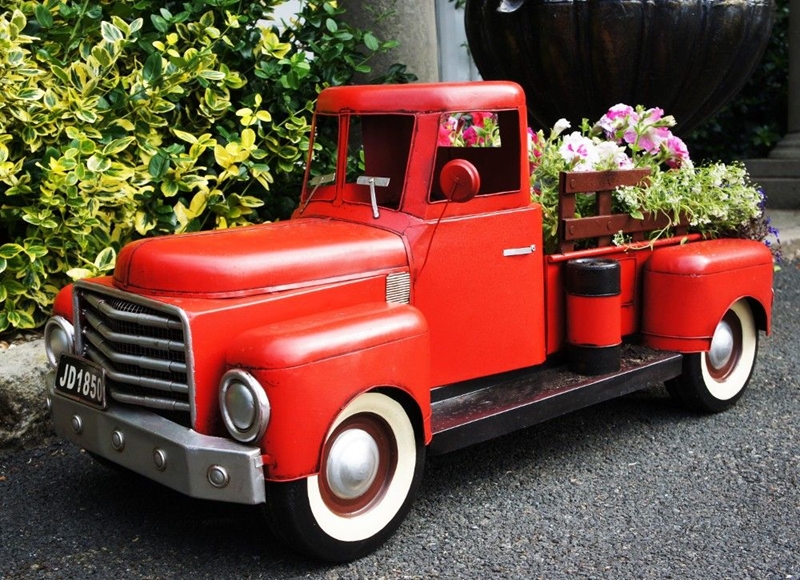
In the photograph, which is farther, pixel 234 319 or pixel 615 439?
pixel 615 439

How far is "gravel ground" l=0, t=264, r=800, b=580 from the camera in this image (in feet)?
10.1

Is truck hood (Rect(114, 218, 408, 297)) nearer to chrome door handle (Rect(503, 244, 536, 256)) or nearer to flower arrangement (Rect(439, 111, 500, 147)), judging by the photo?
chrome door handle (Rect(503, 244, 536, 256))

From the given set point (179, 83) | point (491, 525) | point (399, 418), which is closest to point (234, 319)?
point (399, 418)

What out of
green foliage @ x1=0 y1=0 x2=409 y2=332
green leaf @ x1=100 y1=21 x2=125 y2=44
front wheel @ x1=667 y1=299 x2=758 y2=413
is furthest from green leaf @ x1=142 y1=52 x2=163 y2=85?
front wheel @ x1=667 y1=299 x2=758 y2=413

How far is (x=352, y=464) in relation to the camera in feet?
10.1

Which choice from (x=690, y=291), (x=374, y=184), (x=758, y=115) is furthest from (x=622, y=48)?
(x=758, y=115)

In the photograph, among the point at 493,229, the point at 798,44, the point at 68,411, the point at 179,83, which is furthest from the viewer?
the point at 798,44

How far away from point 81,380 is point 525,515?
1.54 metres

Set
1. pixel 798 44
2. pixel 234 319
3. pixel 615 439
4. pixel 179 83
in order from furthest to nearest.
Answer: pixel 798 44
pixel 179 83
pixel 615 439
pixel 234 319

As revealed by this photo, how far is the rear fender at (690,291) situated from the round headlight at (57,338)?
227 cm

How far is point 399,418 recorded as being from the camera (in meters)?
3.18

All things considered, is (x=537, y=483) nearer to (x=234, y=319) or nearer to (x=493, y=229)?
(x=493, y=229)

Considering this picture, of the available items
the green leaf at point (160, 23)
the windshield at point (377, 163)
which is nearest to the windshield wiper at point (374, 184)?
the windshield at point (377, 163)

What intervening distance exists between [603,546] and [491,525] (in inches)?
15.0
